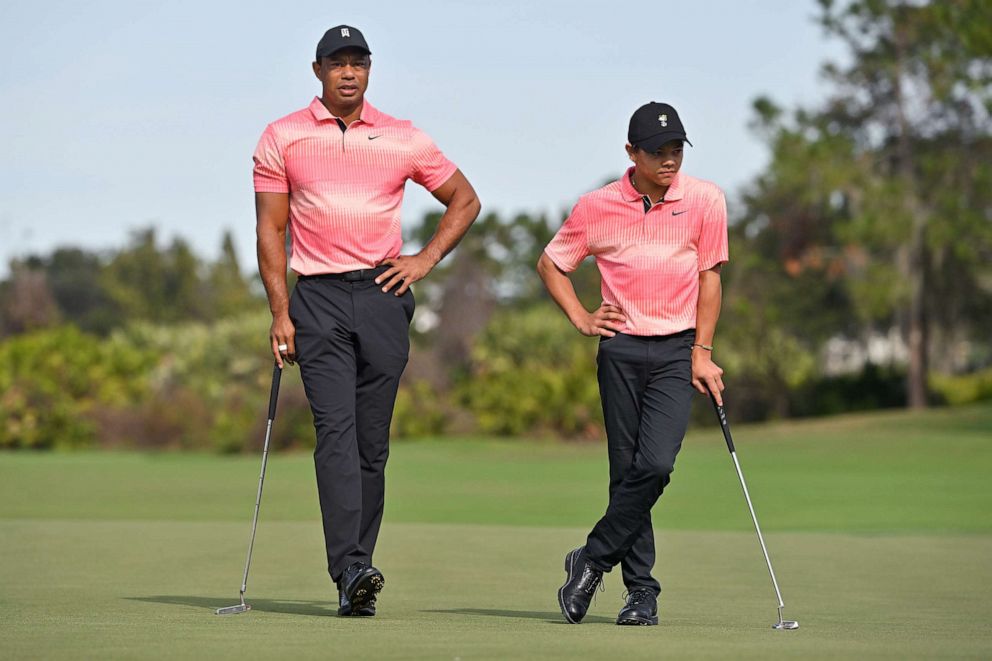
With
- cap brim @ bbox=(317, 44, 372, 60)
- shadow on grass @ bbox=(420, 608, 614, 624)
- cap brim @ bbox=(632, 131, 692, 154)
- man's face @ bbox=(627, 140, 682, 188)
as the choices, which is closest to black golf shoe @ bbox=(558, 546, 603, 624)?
shadow on grass @ bbox=(420, 608, 614, 624)

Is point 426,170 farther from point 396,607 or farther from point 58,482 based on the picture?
point 58,482

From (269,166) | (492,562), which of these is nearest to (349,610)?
Result: (269,166)

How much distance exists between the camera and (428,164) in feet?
25.2

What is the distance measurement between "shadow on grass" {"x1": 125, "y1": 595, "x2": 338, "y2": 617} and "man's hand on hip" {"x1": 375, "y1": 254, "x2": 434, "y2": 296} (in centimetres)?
144

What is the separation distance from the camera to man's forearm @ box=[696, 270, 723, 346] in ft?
24.0

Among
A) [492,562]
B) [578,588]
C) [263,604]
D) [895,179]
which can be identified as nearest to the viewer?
[578,588]

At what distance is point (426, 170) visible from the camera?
302 inches

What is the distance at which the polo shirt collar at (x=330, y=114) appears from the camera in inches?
295

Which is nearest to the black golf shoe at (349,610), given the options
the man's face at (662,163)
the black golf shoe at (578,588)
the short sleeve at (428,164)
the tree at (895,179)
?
the black golf shoe at (578,588)

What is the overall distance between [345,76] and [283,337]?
3.87 ft

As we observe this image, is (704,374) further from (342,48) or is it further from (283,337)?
(342,48)

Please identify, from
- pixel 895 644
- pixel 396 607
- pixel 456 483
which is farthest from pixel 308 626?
pixel 456 483

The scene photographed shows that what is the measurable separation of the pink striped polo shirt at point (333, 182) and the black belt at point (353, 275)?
0.03 metres

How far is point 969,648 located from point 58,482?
56.6 feet
